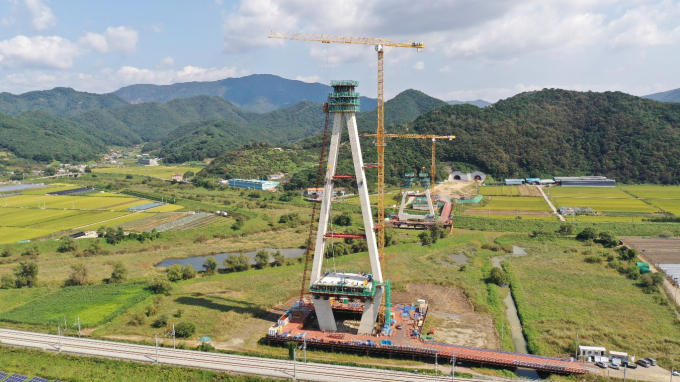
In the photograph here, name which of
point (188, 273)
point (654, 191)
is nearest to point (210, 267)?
point (188, 273)

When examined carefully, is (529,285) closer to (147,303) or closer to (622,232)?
(622,232)

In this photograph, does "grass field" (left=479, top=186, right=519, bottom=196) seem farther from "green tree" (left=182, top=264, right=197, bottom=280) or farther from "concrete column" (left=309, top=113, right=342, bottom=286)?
"concrete column" (left=309, top=113, right=342, bottom=286)

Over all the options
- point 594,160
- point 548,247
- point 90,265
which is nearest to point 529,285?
point 548,247

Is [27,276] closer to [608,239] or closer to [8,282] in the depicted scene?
[8,282]

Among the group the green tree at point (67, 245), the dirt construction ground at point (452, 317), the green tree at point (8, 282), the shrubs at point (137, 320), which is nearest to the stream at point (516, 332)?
the dirt construction ground at point (452, 317)

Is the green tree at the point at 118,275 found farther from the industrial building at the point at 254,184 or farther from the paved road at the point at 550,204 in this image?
the industrial building at the point at 254,184

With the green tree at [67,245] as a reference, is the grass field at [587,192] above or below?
above
